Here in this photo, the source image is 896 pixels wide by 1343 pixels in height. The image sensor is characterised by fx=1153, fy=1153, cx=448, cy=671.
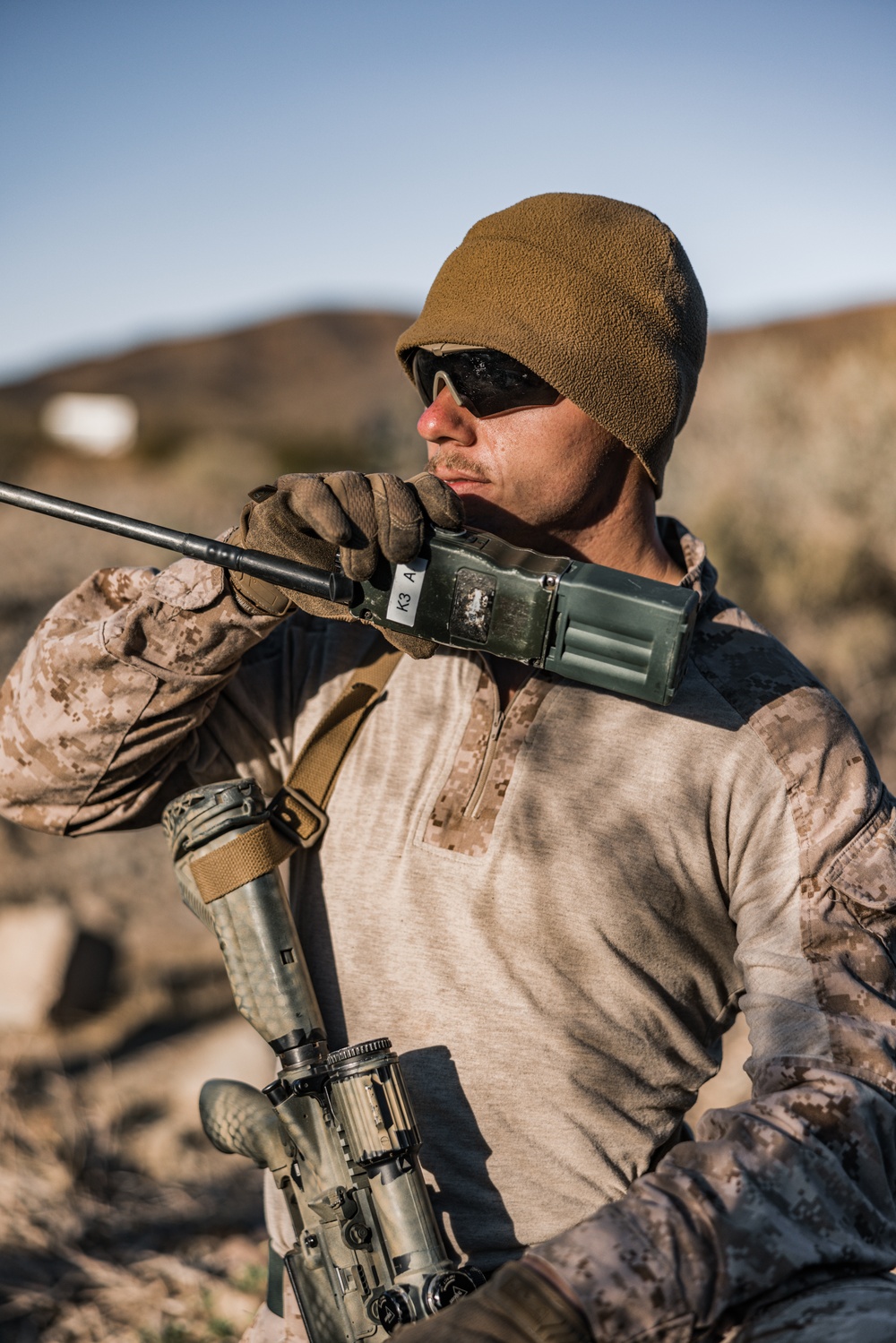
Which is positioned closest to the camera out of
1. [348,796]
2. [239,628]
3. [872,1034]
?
[872,1034]

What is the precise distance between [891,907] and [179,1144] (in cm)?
396

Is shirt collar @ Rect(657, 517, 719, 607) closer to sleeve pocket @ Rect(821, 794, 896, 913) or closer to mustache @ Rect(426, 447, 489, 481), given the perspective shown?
mustache @ Rect(426, 447, 489, 481)

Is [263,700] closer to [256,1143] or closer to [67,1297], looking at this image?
[256,1143]

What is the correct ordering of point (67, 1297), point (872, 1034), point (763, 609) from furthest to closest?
point (763, 609), point (67, 1297), point (872, 1034)

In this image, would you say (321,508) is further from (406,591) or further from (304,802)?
(304,802)

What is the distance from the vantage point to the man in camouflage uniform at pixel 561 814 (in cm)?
181

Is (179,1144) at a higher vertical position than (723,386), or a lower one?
lower

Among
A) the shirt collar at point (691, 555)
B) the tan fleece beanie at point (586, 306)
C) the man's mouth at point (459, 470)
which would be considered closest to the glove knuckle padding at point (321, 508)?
the man's mouth at point (459, 470)

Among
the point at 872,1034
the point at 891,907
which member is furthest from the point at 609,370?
the point at 872,1034

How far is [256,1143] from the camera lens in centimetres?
224

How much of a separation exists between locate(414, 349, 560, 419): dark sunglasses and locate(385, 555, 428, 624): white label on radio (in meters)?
0.56

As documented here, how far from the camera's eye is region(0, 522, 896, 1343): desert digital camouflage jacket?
2.09m

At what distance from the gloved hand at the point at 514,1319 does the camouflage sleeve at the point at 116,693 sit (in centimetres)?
121

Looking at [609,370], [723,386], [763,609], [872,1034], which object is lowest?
[872,1034]
